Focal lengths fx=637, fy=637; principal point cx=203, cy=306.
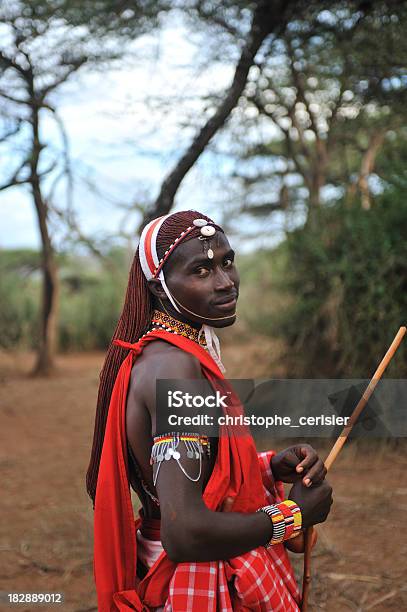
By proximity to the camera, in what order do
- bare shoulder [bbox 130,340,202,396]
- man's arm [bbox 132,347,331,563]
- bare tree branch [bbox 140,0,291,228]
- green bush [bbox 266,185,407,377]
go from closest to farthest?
Result: man's arm [bbox 132,347,331,563] < bare shoulder [bbox 130,340,202,396] < bare tree branch [bbox 140,0,291,228] < green bush [bbox 266,185,407,377]

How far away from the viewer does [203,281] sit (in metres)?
1.46

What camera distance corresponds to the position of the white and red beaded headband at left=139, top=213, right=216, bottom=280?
4.89 ft

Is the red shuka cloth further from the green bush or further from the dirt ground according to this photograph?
the green bush

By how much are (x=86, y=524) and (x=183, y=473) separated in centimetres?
272

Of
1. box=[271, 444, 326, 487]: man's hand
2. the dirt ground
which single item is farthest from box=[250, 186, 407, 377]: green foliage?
box=[271, 444, 326, 487]: man's hand

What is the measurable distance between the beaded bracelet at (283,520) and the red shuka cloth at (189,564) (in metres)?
0.05

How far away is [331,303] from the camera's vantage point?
4922 millimetres

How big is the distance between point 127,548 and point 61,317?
12.5m

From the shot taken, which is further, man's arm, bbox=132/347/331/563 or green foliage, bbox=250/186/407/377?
green foliage, bbox=250/186/407/377

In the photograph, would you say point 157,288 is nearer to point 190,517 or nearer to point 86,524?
point 190,517

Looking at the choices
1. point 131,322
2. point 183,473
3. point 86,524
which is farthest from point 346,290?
point 183,473

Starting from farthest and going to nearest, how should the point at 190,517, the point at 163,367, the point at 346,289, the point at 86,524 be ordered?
the point at 346,289
the point at 86,524
the point at 163,367
the point at 190,517

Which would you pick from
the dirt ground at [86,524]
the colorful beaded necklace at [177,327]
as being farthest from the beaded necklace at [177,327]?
the dirt ground at [86,524]

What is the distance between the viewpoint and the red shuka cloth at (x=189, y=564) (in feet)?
4.54
